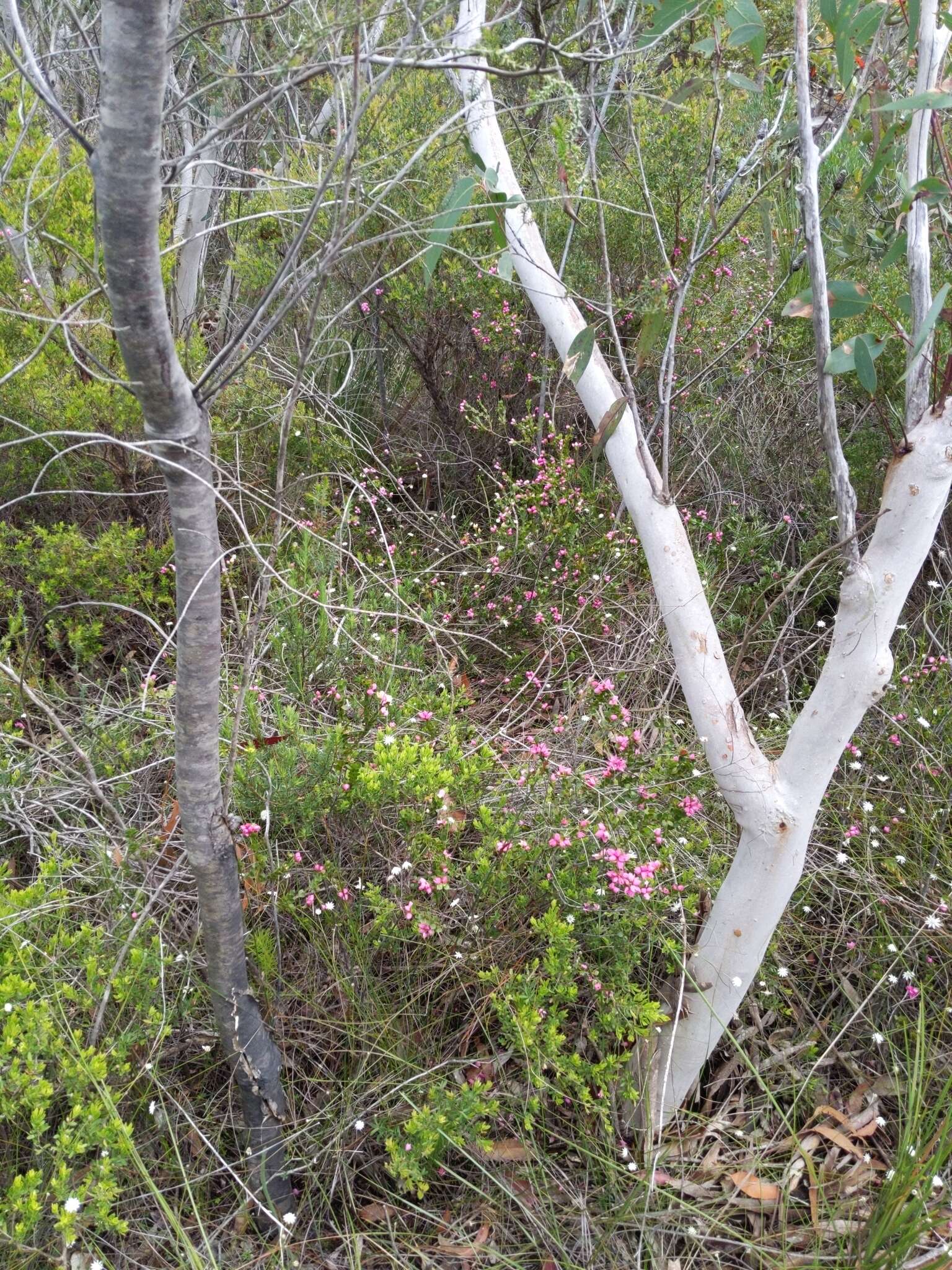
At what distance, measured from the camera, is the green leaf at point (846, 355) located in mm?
1480

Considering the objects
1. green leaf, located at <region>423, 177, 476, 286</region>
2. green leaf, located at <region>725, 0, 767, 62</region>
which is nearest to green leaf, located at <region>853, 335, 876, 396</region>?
green leaf, located at <region>725, 0, 767, 62</region>

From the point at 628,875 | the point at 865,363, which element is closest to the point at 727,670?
the point at 628,875

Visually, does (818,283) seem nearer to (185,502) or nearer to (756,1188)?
(185,502)

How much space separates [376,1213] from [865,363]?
185cm

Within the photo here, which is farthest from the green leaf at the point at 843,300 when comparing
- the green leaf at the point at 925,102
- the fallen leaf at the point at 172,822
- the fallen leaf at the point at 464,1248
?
the fallen leaf at the point at 464,1248

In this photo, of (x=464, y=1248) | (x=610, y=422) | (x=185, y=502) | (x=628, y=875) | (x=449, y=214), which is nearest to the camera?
(x=185, y=502)

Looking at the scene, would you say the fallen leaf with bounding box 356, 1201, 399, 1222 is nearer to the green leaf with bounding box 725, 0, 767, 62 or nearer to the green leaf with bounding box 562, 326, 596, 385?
the green leaf with bounding box 562, 326, 596, 385

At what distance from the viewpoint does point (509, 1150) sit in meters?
1.84

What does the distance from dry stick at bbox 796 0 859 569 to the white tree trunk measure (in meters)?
0.08

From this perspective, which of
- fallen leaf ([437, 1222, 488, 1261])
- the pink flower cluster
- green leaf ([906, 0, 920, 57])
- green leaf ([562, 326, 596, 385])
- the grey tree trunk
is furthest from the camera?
the pink flower cluster

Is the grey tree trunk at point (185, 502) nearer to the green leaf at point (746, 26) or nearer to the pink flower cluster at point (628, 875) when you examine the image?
the pink flower cluster at point (628, 875)

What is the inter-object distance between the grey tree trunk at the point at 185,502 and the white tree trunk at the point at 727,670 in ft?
2.67

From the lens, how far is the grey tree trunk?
93cm

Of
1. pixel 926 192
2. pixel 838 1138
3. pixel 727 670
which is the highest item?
pixel 926 192
